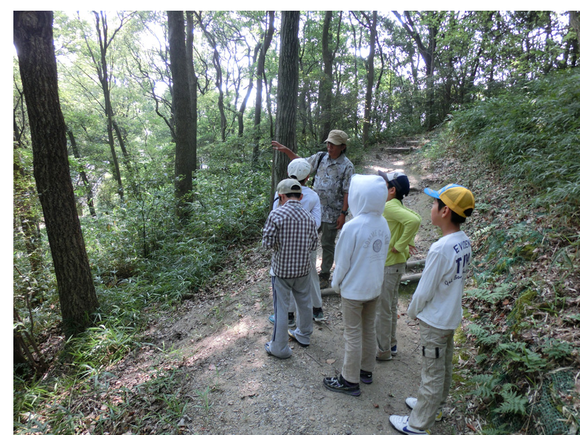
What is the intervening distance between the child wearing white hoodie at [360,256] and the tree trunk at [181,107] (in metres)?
7.19

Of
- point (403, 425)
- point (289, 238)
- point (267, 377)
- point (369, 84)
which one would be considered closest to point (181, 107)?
point (289, 238)

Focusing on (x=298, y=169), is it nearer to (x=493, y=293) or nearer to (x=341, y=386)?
(x=341, y=386)

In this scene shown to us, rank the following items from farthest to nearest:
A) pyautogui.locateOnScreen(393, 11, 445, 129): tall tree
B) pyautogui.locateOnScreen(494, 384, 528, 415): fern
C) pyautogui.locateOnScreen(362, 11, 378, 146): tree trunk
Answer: pyautogui.locateOnScreen(362, 11, 378, 146): tree trunk, pyautogui.locateOnScreen(393, 11, 445, 129): tall tree, pyautogui.locateOnScreen(494, 384, 528, 415): fern

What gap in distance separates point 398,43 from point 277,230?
92.0ft

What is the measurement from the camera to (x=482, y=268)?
4.65m

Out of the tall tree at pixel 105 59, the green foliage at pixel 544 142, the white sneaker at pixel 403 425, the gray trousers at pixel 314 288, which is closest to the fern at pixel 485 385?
the white sneaker at pixel 403 425

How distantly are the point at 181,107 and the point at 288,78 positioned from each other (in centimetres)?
499

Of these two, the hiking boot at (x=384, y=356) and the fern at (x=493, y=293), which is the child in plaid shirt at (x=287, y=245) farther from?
the fern at (x=493, y=293)

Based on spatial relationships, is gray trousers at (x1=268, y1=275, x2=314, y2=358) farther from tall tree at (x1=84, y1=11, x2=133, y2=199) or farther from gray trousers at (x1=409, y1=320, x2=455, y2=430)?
tall tree at (x1=84, y1=11, x2=133, y2=199)

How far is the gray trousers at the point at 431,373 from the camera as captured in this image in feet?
8.20

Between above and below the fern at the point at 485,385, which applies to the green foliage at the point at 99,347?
below

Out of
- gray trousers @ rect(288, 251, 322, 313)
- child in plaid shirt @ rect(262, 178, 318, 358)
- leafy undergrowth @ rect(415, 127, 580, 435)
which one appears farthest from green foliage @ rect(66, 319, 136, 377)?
leafy undergrowth @ rect(415, 127, 580, 435)

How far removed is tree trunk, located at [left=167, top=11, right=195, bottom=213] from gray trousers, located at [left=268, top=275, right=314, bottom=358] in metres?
6.36

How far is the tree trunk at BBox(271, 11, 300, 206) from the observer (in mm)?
5875
